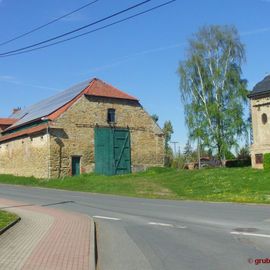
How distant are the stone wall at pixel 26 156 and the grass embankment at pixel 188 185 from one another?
206 centimetres

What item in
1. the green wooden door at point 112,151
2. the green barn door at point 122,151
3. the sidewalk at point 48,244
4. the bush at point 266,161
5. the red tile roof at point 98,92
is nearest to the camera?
the sidewalk at point 48,244

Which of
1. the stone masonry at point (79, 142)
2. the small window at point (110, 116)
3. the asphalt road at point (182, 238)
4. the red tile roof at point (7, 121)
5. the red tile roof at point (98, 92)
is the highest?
the red tile roof at point (98, 92)

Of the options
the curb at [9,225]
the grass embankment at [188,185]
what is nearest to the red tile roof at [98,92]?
the grass embankment at [188,185]

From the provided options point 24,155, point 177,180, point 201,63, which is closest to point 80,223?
point 177,180

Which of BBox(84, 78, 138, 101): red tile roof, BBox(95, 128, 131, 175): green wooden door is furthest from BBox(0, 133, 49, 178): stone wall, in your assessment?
BBox(84, 78, 138, 101): red tile roof

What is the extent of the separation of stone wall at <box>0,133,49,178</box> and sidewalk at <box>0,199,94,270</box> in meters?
26.1

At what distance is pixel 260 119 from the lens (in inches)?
1539

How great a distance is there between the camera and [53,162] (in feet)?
135

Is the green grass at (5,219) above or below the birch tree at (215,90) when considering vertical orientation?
below

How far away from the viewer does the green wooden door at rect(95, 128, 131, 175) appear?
4438 cm

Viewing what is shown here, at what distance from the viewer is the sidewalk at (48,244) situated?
812 centimetres

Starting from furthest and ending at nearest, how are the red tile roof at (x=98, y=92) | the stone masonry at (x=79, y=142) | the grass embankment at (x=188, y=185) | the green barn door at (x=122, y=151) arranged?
the green barn door at (x=122, y=151)
the red tile roof at (x=98, y=92)
the stone masonry at (x=79, y=142)
the grass embankment at (x=188, y=185)

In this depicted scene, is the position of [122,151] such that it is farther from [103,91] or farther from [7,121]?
[7,121]

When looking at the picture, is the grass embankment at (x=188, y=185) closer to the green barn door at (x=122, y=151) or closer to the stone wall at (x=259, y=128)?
the stone wall at (x=259, y=128)
